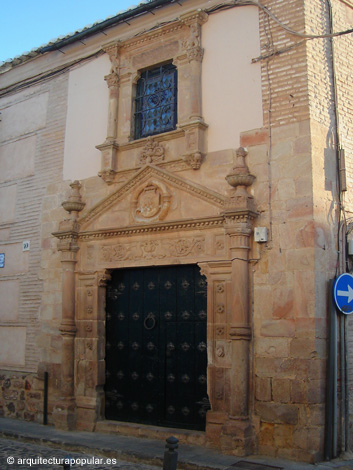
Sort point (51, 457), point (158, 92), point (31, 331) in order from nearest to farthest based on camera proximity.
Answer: point (51, 457)
point (158, 92)
point (31, 331)

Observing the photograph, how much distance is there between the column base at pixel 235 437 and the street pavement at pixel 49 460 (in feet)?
2.82

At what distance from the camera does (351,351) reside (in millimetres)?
7449

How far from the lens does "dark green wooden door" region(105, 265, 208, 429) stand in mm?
7742

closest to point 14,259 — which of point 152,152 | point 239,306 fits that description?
point 152,152

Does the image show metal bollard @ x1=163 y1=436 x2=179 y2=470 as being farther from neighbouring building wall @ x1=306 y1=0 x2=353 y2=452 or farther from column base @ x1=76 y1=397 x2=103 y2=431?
column base @ x1=76 y1=397 x2=103 y2=431

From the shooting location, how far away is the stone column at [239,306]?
6824 millimetres

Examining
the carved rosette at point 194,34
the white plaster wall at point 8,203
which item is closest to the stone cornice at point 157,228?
the white plaster wall at point 8,203

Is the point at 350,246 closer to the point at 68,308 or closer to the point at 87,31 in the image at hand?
the point at 68,308

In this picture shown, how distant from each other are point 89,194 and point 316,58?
4164mm

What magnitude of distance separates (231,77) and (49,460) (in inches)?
226

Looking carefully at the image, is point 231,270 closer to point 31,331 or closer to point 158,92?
point 158,92

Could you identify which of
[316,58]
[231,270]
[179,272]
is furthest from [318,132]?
[179,272]

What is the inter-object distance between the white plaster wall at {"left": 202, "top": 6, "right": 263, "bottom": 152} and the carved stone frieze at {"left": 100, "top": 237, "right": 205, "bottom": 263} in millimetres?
1407

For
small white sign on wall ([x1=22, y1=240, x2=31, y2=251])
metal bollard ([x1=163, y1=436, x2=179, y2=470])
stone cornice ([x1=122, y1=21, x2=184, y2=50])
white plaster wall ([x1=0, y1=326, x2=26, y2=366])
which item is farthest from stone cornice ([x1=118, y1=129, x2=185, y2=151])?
metal bollard ([x1=163, y1=436, x2=179, y2=470])
